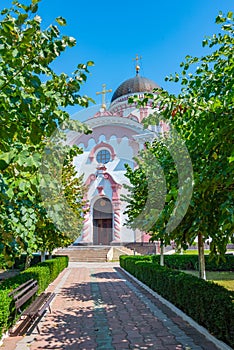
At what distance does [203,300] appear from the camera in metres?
5.96

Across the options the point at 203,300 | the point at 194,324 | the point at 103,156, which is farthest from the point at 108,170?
the point at 203,300

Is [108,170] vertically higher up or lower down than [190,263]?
higher up

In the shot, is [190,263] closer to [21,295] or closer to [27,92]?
[21,295]

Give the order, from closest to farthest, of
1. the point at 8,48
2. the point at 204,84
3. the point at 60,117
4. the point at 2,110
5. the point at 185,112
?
the point at 8,48 → the point at 2,110 → the point at 60,117 → the point at 185,112 → the point at 204,84

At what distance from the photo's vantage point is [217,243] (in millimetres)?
4277

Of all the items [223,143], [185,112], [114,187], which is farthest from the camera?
[114,187]

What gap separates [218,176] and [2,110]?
233 cm

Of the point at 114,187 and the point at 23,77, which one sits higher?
the point at 114,187

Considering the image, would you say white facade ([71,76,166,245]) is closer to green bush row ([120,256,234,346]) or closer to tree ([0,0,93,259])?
green bush row ([120,256,234,346])

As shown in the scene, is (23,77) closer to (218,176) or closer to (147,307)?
(218,176)

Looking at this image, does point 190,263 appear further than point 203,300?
Yes

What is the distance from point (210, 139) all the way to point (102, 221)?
93.1ft

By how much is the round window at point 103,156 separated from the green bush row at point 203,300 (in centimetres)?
2318

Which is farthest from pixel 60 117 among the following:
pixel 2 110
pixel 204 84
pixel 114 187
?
pixel 114 187
